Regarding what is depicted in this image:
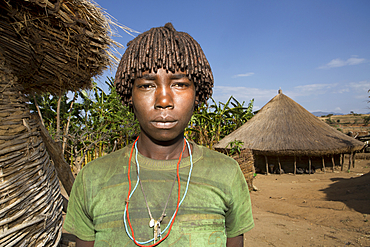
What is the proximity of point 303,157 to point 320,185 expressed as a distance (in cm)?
268

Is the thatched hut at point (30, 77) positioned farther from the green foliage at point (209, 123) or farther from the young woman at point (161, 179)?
the green foliage at point (209, 123)

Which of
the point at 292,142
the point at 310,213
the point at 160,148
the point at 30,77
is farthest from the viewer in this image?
the point at 292,142

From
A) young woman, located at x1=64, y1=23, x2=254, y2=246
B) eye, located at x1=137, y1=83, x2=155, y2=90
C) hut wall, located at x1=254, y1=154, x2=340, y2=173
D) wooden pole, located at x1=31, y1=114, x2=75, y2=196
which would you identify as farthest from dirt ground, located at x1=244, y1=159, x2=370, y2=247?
eye, located at x1=137, y1=83, x2=155, y2=90

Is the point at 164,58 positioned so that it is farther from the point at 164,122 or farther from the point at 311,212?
the point at 311,212

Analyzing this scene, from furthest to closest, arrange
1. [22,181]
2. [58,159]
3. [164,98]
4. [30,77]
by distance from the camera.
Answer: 1. [58,159]
2. [30,77]
3. [22,181]
4. [164,98]

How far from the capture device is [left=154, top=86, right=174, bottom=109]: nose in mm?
1048

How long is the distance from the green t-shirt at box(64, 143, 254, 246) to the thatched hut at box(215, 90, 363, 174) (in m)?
8.64

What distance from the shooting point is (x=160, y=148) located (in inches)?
46.2

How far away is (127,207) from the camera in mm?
1052

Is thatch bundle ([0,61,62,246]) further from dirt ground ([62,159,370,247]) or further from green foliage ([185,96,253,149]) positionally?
green foliage ([185,96,253,149])

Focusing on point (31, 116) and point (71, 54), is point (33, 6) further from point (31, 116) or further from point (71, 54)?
point (31, 116)

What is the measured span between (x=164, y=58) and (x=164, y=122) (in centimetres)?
29

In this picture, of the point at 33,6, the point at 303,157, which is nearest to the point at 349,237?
the point at 33,6

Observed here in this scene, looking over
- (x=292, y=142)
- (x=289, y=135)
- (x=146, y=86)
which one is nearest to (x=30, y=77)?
(x=146, y=86)
